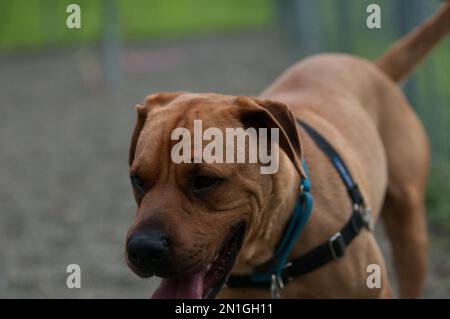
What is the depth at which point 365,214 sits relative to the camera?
4.17 m

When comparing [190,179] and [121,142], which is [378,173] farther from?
[121,142]

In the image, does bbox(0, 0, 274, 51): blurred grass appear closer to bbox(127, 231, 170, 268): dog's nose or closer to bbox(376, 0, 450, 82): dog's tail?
bbox(376, 0, 450, 82): dog's tail

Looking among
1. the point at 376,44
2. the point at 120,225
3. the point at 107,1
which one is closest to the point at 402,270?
the point at 120,225

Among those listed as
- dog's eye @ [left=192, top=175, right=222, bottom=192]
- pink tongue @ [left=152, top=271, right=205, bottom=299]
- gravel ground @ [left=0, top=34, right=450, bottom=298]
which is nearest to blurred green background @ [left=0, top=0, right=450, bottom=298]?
gravel ground @ [left=0, top=34, right=450, bottom=298]

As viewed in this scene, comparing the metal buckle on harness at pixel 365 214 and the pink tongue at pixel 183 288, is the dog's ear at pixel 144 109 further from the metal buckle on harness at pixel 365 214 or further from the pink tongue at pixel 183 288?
the metal buckle on harness at pixel 365 214

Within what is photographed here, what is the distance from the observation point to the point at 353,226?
4051 mm

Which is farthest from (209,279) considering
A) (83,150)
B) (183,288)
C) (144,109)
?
(83,150)

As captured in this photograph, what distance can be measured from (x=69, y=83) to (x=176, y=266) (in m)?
13.1

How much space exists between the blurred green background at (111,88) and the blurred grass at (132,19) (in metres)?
0.04

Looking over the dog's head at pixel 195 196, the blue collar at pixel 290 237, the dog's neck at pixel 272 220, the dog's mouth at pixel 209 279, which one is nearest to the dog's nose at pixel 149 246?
the dog's head at pixel 195 196

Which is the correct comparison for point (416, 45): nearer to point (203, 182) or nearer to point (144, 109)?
point (144, 109)

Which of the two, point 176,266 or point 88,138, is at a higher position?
point 88,138

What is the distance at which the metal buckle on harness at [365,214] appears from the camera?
4145mm

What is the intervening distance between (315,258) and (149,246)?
3.16 ft
